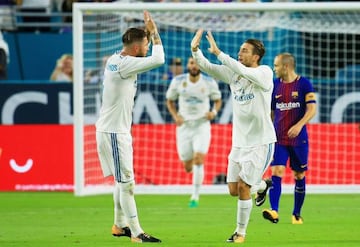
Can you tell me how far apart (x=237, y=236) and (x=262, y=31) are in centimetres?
951

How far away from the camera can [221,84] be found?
21.5 metres

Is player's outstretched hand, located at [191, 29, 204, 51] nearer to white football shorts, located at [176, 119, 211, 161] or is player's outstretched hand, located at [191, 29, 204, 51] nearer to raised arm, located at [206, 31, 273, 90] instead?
raised arm, located at [206, 31, 273, 90]

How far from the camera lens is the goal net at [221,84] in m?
20.0

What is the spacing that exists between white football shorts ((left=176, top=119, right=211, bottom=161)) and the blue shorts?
12.8 feet

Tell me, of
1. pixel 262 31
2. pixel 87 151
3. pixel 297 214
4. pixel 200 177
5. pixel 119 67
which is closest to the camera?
pixel 119 67

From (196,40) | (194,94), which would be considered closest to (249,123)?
(196,40)

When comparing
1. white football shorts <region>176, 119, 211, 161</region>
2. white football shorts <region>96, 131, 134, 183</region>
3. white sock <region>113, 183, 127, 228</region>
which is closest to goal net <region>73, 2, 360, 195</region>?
white football shorts <region>176, 119, 211, 161</region>

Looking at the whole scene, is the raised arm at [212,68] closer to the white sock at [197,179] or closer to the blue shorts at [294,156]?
the blue shorts at [294,156]

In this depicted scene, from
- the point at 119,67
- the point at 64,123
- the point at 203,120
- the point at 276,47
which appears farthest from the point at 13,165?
the point at 119,67

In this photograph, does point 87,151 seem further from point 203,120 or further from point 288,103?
point 288,103

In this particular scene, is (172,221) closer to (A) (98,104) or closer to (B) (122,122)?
(B) (122,122)

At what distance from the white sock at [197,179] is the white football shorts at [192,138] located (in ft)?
1.07

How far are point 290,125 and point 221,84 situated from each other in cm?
633

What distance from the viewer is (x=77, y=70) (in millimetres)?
19422
